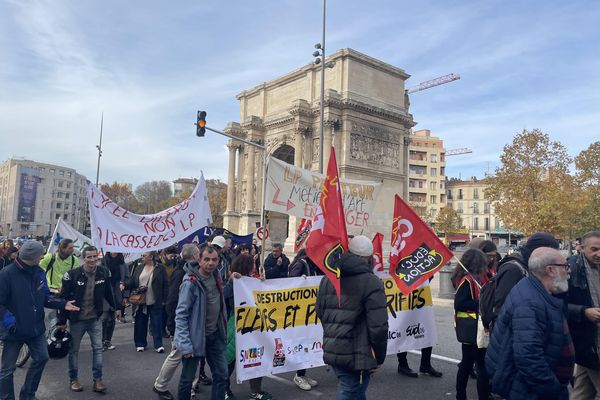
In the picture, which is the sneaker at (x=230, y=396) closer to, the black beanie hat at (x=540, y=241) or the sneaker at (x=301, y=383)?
the sneaker at (x=301, y=383)

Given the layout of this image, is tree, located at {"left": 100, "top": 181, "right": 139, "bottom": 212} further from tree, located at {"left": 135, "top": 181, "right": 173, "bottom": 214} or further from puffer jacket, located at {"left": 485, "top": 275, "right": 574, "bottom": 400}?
puffer jacket, located at {"left": 485, "top": 275, "right": 574, "bottom": 400}

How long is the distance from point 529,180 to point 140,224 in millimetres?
27549

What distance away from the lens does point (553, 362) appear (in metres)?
3.29

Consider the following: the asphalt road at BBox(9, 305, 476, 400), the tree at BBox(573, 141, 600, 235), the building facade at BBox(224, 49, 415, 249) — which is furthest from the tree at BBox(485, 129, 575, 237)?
the asphalt road at BBox(9, 305, 476, 400)

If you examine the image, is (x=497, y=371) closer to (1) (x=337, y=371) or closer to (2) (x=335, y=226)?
(1) (x=337, y=371)

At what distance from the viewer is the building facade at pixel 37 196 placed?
9306cm

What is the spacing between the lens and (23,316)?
192 inches

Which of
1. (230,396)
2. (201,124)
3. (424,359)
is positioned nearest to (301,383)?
(230,396)

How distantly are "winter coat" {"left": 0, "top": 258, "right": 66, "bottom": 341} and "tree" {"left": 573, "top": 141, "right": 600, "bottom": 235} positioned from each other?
117 ft

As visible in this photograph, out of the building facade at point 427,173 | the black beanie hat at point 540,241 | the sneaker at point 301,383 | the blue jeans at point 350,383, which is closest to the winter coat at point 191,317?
the blue jeans at point 350,383

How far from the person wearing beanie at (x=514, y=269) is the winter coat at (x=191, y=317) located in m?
2.95

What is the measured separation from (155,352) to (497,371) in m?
6.07

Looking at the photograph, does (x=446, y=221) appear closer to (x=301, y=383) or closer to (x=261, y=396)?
(x=301, y=383)

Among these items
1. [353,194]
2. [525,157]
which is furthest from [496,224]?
[353,194]
